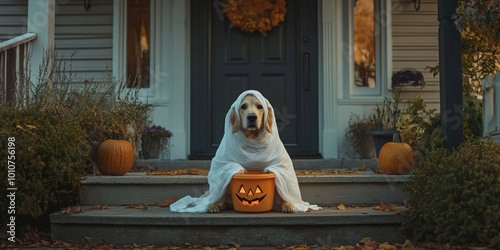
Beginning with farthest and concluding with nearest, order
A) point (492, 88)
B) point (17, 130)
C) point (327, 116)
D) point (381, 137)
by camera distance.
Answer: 1. point (327, 116)
2. point (381, 137)
3. point (492, 88)
4. point (17, 130)

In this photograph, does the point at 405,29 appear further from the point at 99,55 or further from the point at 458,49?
the point at 99,55

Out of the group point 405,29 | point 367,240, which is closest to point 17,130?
point 367,240

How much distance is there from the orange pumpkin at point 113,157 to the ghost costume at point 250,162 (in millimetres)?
959

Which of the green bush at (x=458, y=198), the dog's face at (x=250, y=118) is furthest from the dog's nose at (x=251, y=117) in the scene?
the green bush at (x=458, y=198)

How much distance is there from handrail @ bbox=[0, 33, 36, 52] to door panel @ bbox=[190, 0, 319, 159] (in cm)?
216

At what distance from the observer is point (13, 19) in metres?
8.22

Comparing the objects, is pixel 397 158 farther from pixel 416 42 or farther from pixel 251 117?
pixel 416 42

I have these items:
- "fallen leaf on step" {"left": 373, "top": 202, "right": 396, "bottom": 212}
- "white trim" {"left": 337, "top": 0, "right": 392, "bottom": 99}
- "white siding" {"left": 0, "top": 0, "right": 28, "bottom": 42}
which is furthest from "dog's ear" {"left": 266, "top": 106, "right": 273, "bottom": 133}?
"white siding" {"left": 0, "top": 0, "right": 28, "bottom": 42}

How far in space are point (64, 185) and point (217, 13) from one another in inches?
142

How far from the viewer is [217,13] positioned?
8.01m

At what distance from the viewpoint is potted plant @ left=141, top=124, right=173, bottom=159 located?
296 inches

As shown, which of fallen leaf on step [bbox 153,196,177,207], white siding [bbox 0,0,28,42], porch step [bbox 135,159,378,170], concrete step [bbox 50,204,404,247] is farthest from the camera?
white siding [bbox 0,0,28,42]

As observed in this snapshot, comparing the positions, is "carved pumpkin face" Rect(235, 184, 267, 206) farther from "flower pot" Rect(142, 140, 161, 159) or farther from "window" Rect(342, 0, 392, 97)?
"window" Rect(342, 0, 392, 97)

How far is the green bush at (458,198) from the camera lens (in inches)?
152
